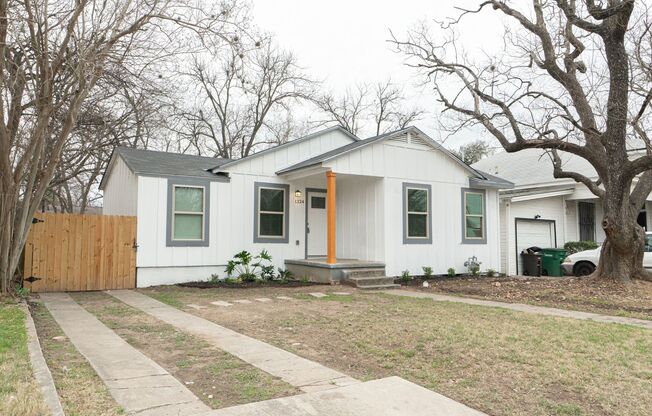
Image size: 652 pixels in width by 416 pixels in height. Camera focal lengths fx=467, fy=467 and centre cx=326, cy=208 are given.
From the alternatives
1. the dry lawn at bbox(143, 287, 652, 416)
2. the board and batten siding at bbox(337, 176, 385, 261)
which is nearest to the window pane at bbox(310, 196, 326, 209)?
the board and batten siding at bbox(337, 176, 385, 261)

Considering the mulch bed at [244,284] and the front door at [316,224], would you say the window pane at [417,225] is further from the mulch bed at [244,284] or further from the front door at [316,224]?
the mulch bed at [244,284]

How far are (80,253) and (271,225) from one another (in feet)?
15.7

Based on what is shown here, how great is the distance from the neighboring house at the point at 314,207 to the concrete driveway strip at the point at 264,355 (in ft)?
14.1

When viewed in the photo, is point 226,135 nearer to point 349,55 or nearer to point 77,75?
point 349,55

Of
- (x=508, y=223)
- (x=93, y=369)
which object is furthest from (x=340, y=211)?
(x=93, y=369)

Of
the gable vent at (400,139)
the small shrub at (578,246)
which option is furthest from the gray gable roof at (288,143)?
the small shrub at (578,246)

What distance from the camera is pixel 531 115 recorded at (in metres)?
12.2

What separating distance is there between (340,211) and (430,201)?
270cm

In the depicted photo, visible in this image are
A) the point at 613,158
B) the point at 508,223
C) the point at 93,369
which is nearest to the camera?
the point at 93,369

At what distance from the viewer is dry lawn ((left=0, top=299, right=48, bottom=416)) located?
9.83ft

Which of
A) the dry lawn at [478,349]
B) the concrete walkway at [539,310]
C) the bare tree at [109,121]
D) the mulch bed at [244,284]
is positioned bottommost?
the concrete walkway at [539,310]

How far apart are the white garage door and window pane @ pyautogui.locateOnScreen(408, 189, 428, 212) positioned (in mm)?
4586

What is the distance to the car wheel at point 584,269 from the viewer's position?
46.0 ft

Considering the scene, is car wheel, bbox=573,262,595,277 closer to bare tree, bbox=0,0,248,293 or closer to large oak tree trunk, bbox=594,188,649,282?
large oak tree trunk, bbox=594,188,649,282
